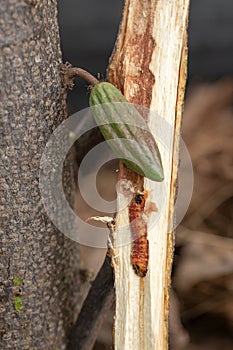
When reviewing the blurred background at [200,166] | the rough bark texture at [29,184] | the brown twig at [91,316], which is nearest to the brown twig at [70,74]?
the rough bark texture at [29,184]

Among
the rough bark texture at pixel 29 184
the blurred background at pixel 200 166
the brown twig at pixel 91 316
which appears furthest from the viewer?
the blurred background at pixel 200 166

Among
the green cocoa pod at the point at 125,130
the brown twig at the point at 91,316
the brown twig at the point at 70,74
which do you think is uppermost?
the brown twig at the point at 70,74

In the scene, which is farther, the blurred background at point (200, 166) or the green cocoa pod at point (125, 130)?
the blurred background at point (200, 166)

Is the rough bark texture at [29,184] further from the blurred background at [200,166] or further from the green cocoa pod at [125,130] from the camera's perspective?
the blurred background at [200,166]

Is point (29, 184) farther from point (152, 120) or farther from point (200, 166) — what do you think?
point (200, 166)

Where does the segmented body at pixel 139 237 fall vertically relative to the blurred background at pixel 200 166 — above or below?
below

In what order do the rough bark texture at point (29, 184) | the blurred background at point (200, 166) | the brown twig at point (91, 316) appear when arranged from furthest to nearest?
the blurred background at point (200, 166) < the brown twig at point (91, 316) < the rough bark texture at point (29, 184)

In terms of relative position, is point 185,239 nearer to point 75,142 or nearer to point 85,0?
point 75,142
